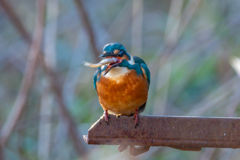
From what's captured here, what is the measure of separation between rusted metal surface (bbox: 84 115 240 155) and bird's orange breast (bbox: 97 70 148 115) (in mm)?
658

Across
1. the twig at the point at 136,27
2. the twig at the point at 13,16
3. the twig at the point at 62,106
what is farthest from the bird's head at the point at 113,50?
the twig at the point at 136,27

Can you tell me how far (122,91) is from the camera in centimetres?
210

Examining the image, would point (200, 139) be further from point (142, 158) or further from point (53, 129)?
point (53, 129)

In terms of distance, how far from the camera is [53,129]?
262 inches

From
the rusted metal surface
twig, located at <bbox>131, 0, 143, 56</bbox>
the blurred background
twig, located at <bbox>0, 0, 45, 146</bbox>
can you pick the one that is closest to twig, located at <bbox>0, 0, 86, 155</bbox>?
the blurred background

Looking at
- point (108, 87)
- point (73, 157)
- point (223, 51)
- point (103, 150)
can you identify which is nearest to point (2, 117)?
point (73, 157)

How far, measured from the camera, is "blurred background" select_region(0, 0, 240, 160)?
4051mm

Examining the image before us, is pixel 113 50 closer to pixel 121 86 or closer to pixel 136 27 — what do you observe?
pixel 121 86

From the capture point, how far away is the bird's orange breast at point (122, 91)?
209 cm

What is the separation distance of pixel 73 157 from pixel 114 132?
563 cm

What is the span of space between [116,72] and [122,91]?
0.38ft

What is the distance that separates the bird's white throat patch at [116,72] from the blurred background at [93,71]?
151 cm

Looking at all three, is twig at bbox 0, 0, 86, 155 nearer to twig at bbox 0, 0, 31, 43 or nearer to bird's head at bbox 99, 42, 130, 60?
twig at bbox 0, 0, 31, 43

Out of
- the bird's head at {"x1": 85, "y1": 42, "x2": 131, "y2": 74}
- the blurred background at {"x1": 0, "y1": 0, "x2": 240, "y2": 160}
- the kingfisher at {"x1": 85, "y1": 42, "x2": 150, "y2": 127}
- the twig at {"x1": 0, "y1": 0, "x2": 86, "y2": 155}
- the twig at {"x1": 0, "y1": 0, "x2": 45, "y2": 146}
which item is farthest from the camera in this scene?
the blurred background at {"x1": 0, "y1": 0, "x2": 240, "y2": 160}
